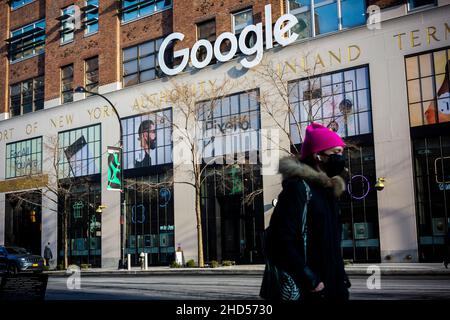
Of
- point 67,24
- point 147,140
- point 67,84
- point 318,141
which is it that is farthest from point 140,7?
point 318,141

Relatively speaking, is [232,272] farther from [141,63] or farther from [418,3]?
[141,63]

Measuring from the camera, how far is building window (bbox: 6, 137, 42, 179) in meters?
40.7

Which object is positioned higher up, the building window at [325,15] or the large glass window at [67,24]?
the large glass window at [67,24]

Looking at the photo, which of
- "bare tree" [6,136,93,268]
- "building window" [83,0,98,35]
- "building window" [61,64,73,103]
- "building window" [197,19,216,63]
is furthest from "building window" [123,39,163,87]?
"bare tree" [6,136,93,268]

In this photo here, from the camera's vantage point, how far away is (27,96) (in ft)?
140

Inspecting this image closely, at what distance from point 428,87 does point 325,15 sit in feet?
21.3

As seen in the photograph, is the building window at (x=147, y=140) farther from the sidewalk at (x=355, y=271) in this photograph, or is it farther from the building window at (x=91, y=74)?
the sidewalk at (x=355, y=271)

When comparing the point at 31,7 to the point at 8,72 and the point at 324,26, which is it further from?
the point at 324,26

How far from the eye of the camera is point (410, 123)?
25.0 m

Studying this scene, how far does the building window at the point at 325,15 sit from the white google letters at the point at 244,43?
620 mm

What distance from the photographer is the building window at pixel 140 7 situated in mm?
35250

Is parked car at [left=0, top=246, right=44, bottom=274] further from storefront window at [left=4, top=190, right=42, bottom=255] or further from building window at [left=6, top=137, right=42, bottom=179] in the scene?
building window at [left=6, top=137, right=42, bottom=179]

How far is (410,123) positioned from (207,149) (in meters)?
10.7

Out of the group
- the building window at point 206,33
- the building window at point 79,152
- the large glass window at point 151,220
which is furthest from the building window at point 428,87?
the building window at point 79,152
